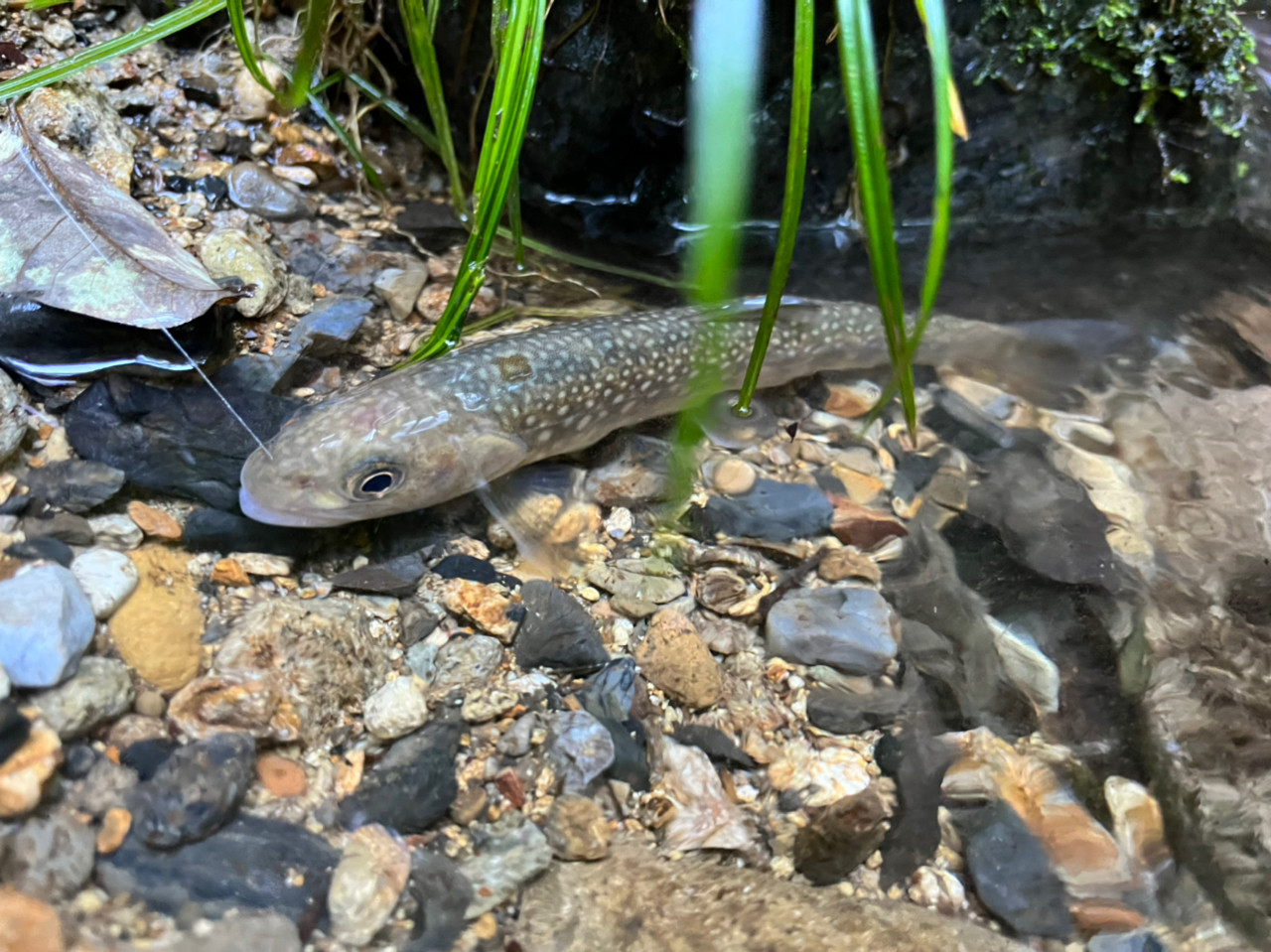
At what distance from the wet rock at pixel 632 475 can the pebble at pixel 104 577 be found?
1.42 meters

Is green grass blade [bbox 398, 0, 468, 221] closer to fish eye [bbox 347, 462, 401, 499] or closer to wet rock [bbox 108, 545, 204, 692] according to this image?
fish eye [bbox 347, 462, 401, 499]

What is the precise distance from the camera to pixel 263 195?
3230 millimetres

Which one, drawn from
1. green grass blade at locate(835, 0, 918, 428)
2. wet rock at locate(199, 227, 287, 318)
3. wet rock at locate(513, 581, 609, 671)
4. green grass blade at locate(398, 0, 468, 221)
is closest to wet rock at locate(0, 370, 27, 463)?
wet rock at locate(199, 227, 287, 318)

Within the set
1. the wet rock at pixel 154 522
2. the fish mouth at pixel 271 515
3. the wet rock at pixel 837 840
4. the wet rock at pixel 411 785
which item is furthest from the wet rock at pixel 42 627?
the wet rock at pixel 837 840

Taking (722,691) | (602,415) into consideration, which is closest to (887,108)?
(602,415)

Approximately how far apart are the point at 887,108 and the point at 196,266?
3.28 meters

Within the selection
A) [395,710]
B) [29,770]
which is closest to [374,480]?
[395,710]

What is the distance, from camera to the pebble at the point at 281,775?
1592 millimetres

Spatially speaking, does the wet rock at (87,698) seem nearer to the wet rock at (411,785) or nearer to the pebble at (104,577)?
the pebble at (104,577)

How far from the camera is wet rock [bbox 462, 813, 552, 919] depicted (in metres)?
1.55

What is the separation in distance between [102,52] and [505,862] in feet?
9.83

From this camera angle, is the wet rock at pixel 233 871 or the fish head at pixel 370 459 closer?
the wet rock at pixel 233 871

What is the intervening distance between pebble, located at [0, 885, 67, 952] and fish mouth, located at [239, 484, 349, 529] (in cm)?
107

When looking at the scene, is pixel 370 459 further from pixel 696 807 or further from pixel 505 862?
pixel 696 807
